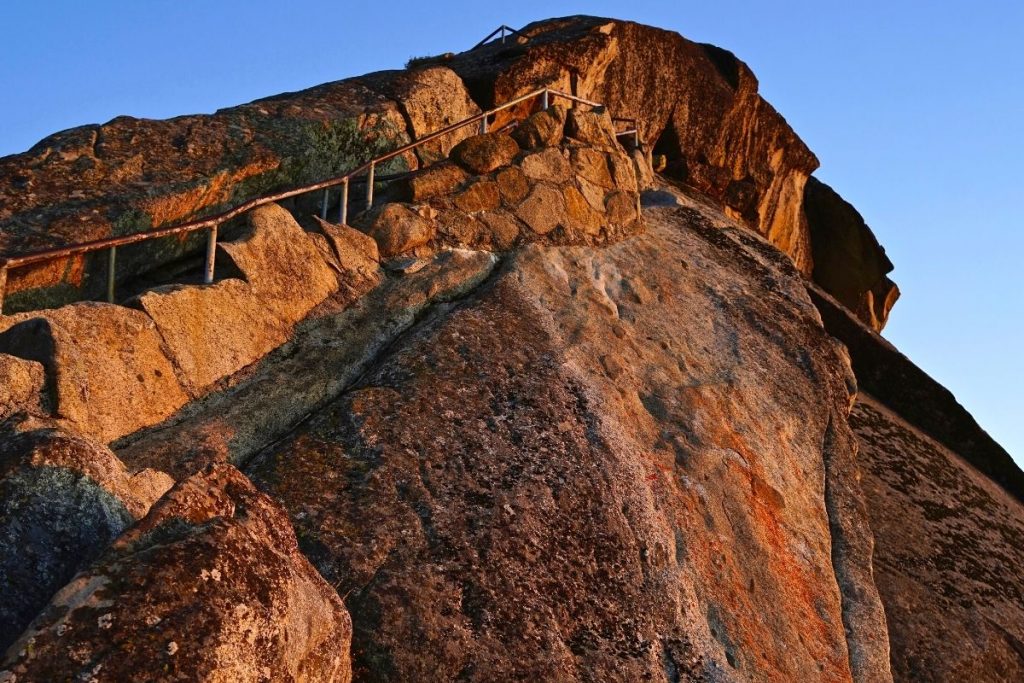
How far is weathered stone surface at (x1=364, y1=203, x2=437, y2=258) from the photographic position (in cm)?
1653

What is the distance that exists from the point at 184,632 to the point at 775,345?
12.6 meters

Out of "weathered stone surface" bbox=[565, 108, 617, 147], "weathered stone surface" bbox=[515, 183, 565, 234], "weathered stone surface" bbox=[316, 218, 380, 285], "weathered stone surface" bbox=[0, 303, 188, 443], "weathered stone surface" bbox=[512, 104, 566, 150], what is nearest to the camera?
"weathered stone surface" bbox=[0, 303, 188, 443]

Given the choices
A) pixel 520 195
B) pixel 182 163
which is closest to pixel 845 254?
pixel 520 195

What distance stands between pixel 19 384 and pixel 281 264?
13.6 ft

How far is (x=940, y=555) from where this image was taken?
18.4 metres

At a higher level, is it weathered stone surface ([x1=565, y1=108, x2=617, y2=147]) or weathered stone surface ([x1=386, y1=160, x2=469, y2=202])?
weathered stone surface ([x1=565, y1=108, x2=617, y2=147])

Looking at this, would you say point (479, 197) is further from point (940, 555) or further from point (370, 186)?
point (940, 555)

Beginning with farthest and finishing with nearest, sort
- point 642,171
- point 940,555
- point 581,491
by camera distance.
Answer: point 642,171 < point 940,555 < point 581,491

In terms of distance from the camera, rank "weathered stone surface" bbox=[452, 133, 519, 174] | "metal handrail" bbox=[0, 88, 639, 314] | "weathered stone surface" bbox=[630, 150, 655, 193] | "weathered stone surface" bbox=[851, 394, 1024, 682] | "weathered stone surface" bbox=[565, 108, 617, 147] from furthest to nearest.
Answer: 1. "weathered stone surface" bbox=[630, 150, 655, 193]
2. "weathered stone surface" bbox=[565, 108, 617, 147]
3. "weathered stone surface" bbox=[452, 133, 519, 174]
4. "weathered stone surface" bbox=[851, 394, 1024, 682]
5. "metal handrail" bbox=[0, 88, 639, 314]

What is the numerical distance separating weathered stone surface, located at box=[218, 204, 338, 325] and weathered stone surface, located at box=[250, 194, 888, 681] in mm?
1366

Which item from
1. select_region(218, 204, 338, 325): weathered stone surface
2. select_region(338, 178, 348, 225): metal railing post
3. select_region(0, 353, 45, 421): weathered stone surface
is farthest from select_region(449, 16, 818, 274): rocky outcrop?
select_region(0, 353, 45, 421): weathered stone surface

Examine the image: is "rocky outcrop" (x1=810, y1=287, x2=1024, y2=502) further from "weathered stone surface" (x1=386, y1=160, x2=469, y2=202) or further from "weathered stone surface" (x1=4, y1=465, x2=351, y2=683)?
"weathered stone surface" (x1=4, y1=465, x2=351, y2=683)

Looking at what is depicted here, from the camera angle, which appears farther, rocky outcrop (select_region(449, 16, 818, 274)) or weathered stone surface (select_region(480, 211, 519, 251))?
rocky outcrop (select_region(449, 16, 818, 274))

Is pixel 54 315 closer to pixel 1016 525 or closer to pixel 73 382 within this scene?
pixel 73 382
